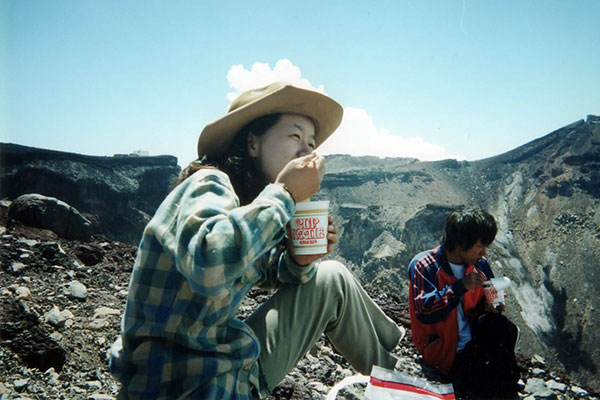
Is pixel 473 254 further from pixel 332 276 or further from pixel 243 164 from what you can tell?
pixel 243 164

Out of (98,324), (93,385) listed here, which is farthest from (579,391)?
(98,324)

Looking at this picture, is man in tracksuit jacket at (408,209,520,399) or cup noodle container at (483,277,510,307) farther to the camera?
cup noodle container at (483,277,510,307)

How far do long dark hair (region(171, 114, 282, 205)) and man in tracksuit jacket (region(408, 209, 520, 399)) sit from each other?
1.73m

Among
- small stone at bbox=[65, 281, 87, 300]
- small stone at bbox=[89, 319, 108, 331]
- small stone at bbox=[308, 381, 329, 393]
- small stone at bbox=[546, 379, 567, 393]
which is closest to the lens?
small stone at bbox=[308, 381, 329, 393]

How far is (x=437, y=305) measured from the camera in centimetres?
257

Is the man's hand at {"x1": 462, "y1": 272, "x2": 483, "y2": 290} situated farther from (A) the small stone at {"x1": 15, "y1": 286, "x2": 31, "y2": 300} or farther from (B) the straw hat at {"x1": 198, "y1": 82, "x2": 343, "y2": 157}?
(A) the small stone at {"x1": 15, "y1": 286, "x2": 31, "y2": 300}

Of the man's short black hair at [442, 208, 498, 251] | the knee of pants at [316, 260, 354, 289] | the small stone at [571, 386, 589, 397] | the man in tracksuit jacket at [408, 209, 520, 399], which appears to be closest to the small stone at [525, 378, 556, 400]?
the small stone at [571, 386, 589, 397]

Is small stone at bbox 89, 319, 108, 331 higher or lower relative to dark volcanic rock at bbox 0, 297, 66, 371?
lower

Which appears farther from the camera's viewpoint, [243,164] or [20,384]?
[20,384]

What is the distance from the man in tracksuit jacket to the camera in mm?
2434

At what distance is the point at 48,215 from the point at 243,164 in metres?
5.99

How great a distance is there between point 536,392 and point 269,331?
2618 mm

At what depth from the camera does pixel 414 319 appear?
285 cm

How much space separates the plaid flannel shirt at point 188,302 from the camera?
1.01 m
